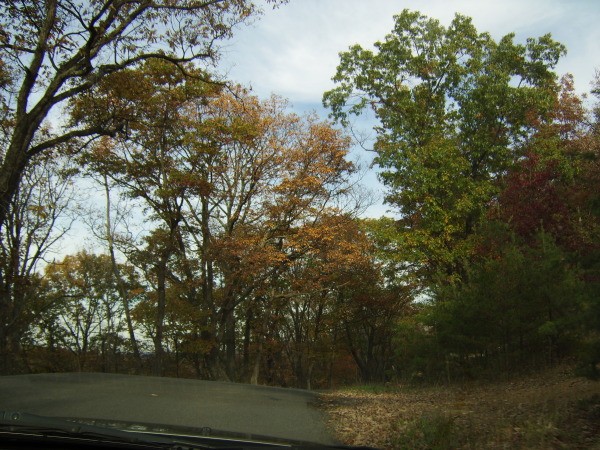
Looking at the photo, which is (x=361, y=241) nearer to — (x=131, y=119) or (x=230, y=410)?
(x=131, y=119)

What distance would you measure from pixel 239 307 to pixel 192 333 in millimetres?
3735

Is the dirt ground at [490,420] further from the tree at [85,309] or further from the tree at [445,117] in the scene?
the tree at [85,309]

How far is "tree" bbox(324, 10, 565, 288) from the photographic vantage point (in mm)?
23406

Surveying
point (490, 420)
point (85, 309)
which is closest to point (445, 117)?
point (490, 420)

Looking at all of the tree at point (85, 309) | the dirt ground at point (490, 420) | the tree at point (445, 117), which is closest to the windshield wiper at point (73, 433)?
the dirt ground at point (490, 420)

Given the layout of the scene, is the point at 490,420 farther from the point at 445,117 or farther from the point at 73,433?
the point at 445,117

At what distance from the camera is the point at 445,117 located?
25.6 m

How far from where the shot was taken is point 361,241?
88.2 feet

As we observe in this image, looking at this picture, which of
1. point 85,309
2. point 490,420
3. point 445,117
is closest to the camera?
point 490,420

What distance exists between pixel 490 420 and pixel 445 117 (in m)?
20.8

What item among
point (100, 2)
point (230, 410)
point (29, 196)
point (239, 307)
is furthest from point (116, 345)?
point (230, 410)

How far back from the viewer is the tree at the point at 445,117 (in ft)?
76.8

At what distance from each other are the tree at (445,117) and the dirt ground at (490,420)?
13.5 m

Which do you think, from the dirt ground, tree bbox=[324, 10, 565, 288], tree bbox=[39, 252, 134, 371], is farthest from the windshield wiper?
tree bbox=[39, 252, 134, 371]
